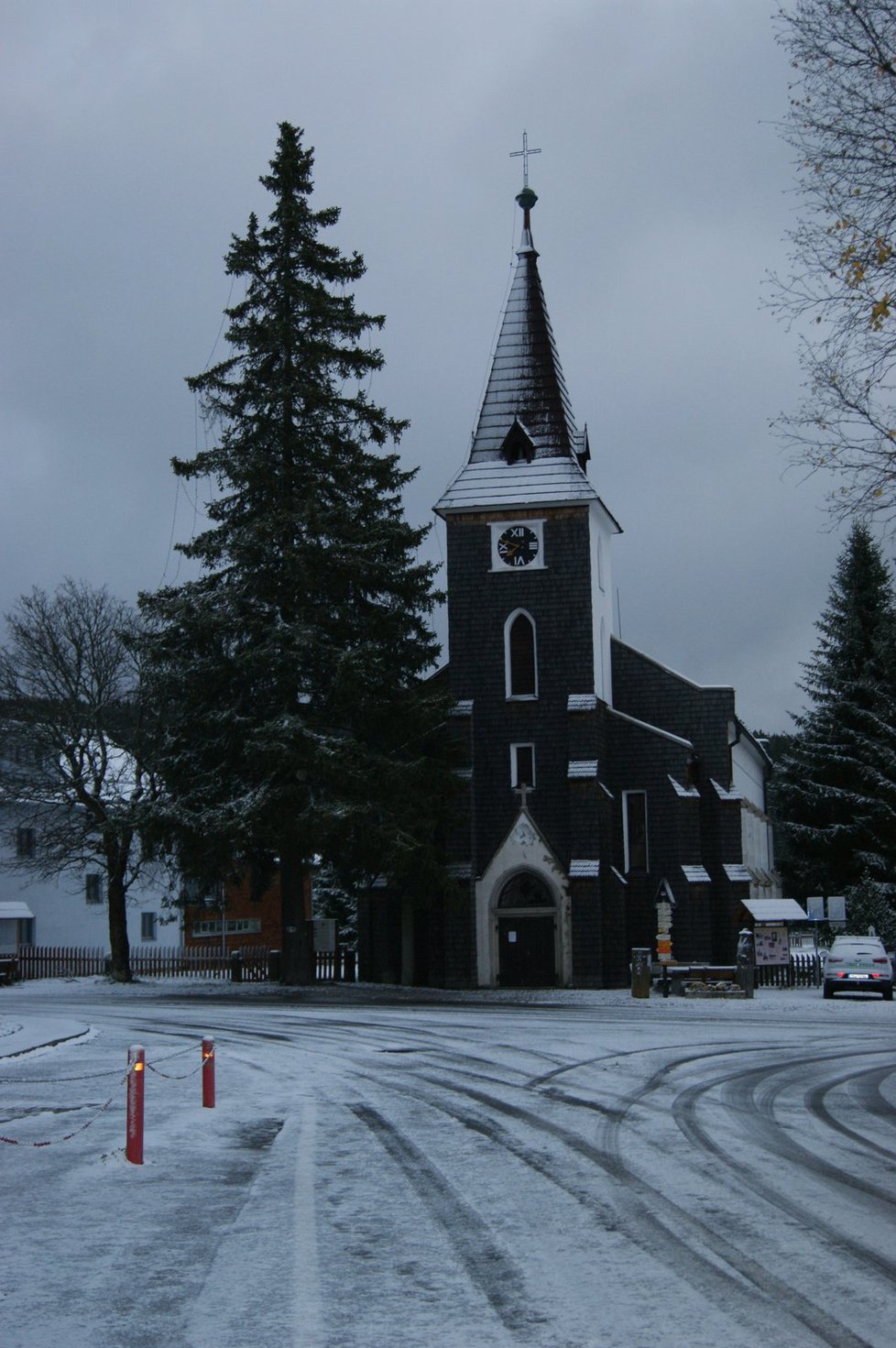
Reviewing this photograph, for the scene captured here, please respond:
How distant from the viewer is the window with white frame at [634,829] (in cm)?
4369

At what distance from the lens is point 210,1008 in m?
31.3

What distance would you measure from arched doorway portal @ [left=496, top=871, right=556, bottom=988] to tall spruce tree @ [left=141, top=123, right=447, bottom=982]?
393 centimetres

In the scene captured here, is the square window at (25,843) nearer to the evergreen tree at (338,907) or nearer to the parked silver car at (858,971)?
the evergreen tree at (338,907)

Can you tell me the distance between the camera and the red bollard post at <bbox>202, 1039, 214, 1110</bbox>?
46.1ft

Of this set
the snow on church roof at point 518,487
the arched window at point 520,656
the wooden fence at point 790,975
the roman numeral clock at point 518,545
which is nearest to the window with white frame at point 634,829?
the arched window at point 520,656

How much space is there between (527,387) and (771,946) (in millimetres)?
18095

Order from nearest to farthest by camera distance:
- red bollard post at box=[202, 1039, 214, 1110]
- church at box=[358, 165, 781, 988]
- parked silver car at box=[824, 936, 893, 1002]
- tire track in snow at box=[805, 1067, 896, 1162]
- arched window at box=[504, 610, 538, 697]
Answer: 1. tire track in snow at box=[805, 1067, 896, 1162]
2. red bollard post at box=[202, 1039, 214, 1110]
3. parked silver car at box=[824, 936, 893, 1002]
4. church at box=[358, 165, 781, 988]
5. arched window at box=[504, 610, 538, 697]

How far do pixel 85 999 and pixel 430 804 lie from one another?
33.3ft

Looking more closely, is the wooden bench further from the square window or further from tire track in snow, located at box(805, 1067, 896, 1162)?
tire track in snow, located at box(805, 1067, 896, 1162)

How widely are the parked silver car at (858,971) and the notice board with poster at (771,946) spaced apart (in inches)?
202

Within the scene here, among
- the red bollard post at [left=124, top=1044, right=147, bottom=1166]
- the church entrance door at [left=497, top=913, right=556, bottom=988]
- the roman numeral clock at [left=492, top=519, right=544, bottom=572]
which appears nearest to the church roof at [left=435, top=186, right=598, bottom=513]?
the roman numeral clock at [left=492, top=519, right=544, bottom=572]

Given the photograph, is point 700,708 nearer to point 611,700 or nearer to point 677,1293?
point 611,700

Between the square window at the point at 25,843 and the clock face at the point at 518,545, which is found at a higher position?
the clock face at the point at 518,545

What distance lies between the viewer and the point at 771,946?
4053 cm
